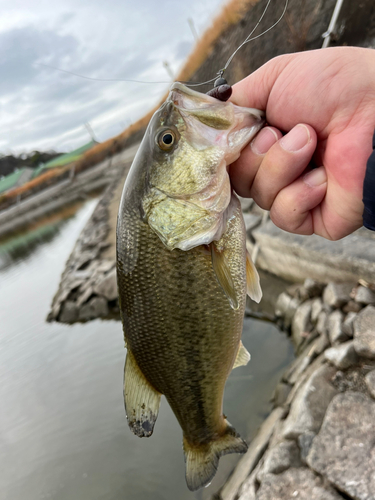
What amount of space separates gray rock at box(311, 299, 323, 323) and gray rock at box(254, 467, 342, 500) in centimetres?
184

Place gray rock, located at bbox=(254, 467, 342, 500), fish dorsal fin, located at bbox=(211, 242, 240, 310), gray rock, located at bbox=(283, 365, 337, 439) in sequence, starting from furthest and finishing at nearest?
gray rock, located at bbox=(283, 365, 337, 439), gray rock, located at bbox=(254, 467, 342, 500), fish dorsal fin, located at bbox=(211, 242, 240, 310)

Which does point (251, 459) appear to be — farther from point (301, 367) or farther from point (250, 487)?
point (301, 367)

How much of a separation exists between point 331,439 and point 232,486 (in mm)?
1227

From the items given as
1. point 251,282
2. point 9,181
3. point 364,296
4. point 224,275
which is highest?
point 9,181

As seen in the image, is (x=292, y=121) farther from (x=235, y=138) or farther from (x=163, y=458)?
(x=163, y=458)

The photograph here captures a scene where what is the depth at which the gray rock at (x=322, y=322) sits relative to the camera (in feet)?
11.3

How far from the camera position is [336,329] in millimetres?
3176

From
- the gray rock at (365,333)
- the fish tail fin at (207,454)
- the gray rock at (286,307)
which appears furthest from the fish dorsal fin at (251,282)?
the gray rock at (286,307)

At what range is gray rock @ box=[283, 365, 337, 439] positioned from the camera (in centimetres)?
255

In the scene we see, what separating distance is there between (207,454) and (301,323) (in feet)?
8.25

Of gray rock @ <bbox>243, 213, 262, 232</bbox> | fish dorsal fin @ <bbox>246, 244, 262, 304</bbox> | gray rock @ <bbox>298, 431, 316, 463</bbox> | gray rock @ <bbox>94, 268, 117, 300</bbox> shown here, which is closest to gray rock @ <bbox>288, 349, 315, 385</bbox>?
gray rock @ <bbox>298, 431, 316, 463</bbox>

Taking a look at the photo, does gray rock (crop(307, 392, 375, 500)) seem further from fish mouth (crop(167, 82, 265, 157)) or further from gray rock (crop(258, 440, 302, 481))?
fish mouth (crop(167, 82, 265, 157))

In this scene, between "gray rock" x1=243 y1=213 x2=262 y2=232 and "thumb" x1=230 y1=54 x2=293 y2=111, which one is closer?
"thumb" x1=230 y1=54 x2=293 y2=111

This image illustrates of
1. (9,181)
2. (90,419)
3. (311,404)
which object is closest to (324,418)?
(311,404)
